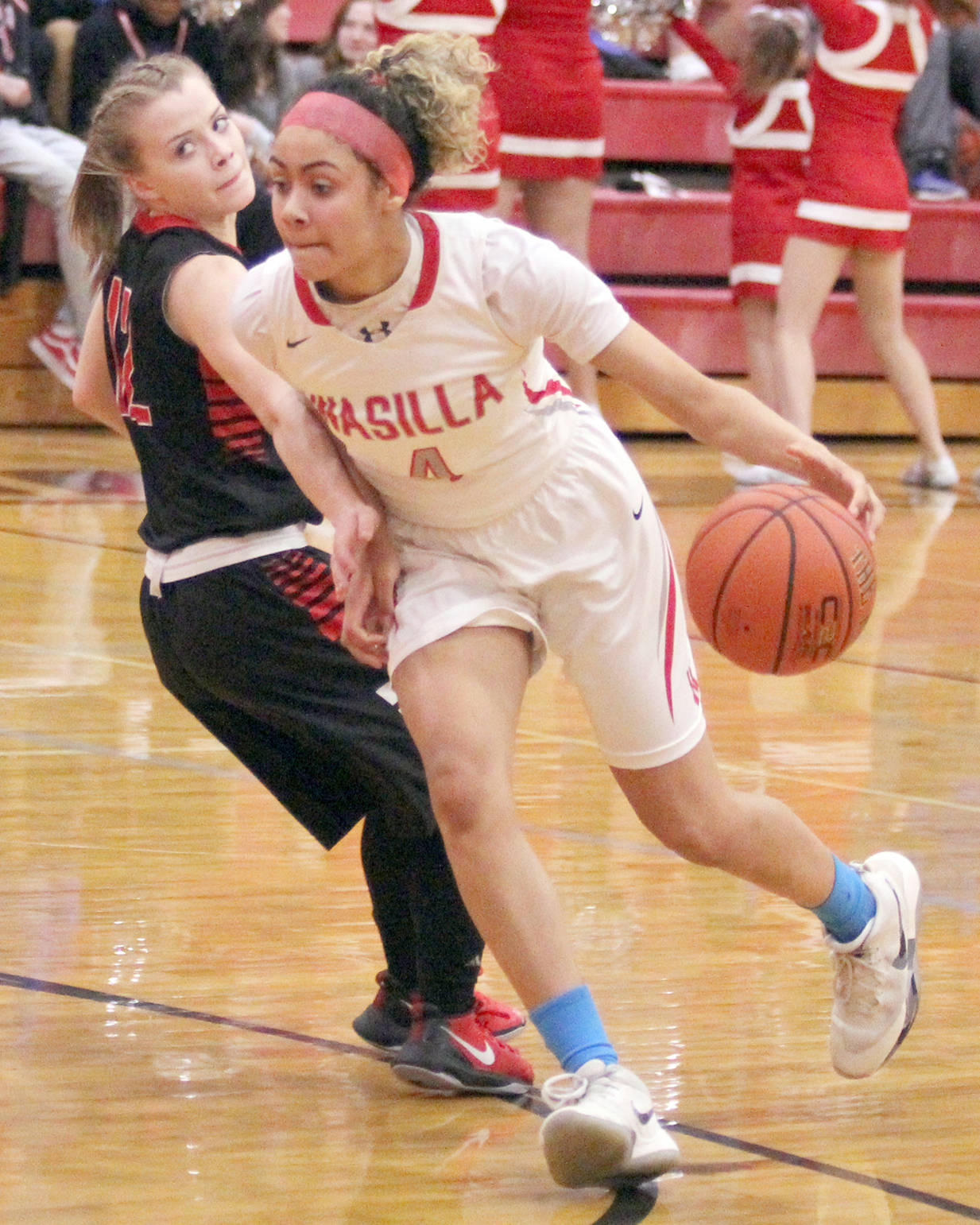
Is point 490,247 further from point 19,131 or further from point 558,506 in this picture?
point 19,131

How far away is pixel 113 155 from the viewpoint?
2.93m

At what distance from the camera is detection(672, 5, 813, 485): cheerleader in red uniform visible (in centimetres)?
787

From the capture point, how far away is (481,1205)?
2.28m

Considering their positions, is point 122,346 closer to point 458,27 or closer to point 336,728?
point 336,728

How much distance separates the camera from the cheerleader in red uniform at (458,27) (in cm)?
666

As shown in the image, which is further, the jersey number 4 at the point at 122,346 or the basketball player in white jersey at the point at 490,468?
the jersey number 4 at the point at 122,346

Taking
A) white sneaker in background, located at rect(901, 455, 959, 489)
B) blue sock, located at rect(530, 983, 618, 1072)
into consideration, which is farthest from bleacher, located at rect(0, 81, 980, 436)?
blue sock, located at rect(530, 983, 618, 1072)

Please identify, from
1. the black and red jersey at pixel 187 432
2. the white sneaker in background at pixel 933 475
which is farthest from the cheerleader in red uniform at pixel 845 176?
the black and red jersey at pixel 187 432

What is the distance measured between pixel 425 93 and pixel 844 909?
1168mm

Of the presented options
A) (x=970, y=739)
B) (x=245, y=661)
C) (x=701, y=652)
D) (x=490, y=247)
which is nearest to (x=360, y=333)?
(x=490, y=247)

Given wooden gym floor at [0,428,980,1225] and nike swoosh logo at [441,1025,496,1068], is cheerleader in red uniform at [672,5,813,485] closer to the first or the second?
wooden gym floor at [0,428,980,1225]

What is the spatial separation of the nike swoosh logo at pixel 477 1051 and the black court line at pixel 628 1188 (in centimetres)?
6

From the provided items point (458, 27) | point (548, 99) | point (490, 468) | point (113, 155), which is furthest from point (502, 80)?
point (490, 468)

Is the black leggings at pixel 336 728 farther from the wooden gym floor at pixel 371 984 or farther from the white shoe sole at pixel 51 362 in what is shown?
the white shoe sole at pixel 51 362
